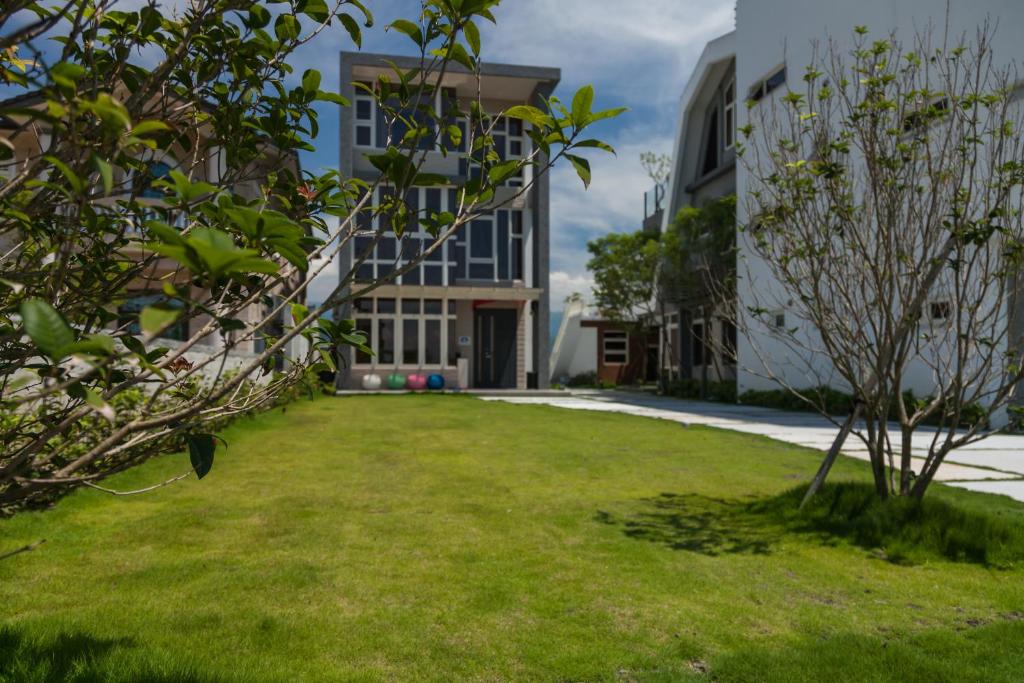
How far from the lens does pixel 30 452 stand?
156 centimetres

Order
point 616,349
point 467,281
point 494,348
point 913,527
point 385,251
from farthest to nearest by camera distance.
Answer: point 616,349 < point 494,348 < point 467,281 < point 385,251 < point 913,527

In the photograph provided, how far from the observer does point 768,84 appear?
17.7 metres

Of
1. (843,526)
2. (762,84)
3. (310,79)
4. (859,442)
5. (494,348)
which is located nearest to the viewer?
(310,79)

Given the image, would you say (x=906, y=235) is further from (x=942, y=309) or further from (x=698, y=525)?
(x=698, y=525)

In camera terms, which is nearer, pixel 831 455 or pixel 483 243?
pixel 831 455

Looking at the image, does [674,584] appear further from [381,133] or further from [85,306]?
[381,133]

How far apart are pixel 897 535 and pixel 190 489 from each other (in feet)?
17.2

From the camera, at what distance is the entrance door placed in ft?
74.7

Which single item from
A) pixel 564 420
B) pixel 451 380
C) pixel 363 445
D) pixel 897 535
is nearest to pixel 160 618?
pixel 897 535

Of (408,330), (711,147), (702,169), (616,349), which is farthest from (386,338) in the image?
(616,349)

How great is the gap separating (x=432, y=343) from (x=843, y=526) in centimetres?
1790

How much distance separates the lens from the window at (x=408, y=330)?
70.6 feet

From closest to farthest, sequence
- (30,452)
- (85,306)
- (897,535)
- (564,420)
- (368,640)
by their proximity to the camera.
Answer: (30,452) < (85,306) < (368,640) < (897,535) < (564,420)

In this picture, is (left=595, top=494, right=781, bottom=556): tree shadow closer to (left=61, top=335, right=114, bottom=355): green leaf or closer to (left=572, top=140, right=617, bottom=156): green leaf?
(left=572, top=140, right=617, bottom=156): green leaf
